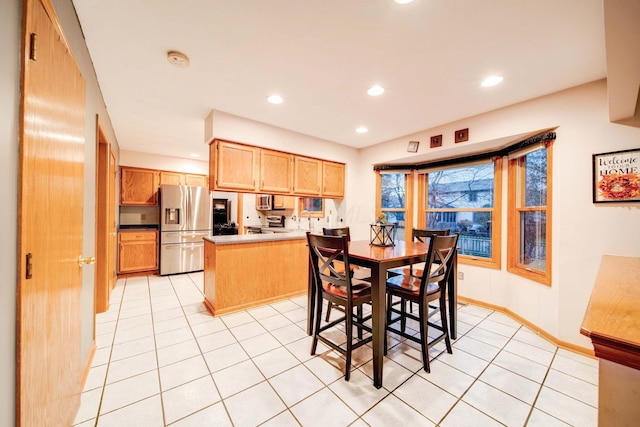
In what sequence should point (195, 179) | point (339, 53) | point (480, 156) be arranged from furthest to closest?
point (195, 179) < point (480, 156) < point (339, 53)

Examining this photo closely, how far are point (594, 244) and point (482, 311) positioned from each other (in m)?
1.44

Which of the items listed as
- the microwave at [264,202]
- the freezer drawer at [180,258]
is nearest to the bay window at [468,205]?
the microwave at [264,202]

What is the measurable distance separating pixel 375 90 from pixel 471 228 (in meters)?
2.48

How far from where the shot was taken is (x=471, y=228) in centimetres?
363

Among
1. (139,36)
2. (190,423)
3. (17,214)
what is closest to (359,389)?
(190,423)

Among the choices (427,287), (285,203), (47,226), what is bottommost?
(427,287)

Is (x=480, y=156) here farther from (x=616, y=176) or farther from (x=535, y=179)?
(x=616, y=176)

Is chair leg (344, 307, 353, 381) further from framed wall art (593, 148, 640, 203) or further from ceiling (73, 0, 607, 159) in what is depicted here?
framed wall art (593, 148, 640, 203)

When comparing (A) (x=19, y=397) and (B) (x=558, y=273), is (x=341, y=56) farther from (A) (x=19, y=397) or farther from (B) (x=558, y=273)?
(B) (x=558, y=273)

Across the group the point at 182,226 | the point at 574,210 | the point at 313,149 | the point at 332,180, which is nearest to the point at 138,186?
the point at 182,226

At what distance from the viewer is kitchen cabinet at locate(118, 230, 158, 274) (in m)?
4.57

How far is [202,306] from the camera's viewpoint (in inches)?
128

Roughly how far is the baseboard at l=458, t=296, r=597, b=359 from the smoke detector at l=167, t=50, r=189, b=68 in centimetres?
415

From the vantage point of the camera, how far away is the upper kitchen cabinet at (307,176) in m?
3.88
